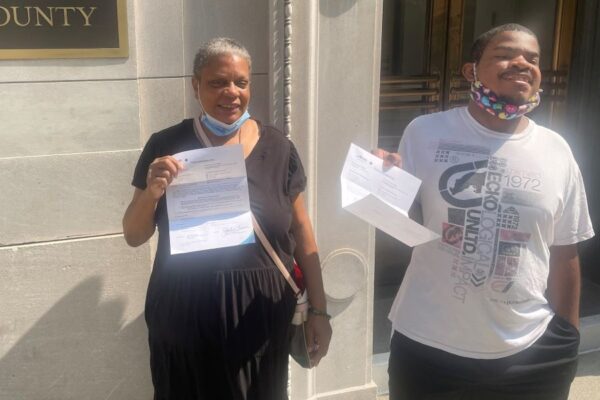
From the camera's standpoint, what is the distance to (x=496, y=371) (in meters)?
2.11

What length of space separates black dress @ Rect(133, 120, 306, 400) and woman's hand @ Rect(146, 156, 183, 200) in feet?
0.45

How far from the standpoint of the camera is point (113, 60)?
2.96 metres

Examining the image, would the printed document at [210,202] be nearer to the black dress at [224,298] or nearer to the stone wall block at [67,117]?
the black dress at [224,298]

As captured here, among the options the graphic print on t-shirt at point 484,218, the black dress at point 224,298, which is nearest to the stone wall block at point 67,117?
the black dress at point 224,298

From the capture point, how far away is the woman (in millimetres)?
2053

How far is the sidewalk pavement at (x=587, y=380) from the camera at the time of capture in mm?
4004

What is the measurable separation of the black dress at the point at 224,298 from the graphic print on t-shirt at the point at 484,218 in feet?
1.74

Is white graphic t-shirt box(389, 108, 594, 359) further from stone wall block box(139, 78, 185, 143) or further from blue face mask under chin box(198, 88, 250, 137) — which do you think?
stone wall block box(139, 78, 185, 143)

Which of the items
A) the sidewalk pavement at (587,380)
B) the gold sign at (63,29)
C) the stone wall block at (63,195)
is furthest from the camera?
the sidewalk pavement at (587,380)

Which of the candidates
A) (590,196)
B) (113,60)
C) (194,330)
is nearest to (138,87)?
(113,60)

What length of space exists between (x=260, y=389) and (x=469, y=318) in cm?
75

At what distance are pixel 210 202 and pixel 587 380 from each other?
10.8 ft

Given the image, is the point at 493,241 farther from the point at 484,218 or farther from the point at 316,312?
the point at 316,312

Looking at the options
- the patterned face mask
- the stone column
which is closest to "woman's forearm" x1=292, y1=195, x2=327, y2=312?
the patterned face mask
